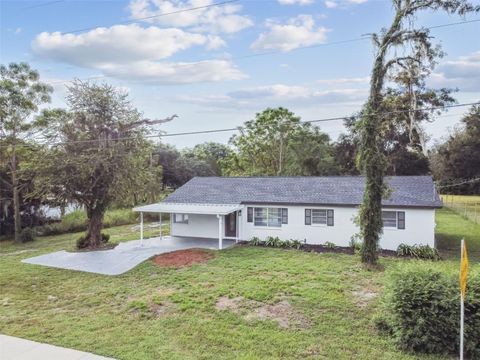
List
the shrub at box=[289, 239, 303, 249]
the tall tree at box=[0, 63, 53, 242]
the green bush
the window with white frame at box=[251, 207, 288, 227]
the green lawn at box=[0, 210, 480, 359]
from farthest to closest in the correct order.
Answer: the tall tree at box=[0, 63, 53, 242] → the window with white frame at box=[251, 207, 288, 227] → the shrub at box=[289, 239, 303, 249] → the green lawn at box=[0, 210, 480, 359] → the green bush

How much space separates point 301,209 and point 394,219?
163 inches

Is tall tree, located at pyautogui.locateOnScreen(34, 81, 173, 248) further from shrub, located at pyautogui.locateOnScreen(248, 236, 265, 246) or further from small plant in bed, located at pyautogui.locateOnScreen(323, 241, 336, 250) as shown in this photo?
small plant in bed, located at pyautogui.locateOnScreen(323, 241, 336, 250)

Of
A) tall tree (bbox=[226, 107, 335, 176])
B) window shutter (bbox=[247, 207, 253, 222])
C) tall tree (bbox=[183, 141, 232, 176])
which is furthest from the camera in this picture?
tall tree (bbox=[183, 141, 232, 176])

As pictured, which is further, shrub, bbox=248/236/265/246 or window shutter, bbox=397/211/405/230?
shrub, bbox=248/236/265/246

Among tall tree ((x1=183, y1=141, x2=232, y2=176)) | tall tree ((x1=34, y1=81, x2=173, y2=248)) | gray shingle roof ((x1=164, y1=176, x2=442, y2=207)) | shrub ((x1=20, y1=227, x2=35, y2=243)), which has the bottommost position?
shrub ((x1=20, y1=227, x2=35, y2=243))

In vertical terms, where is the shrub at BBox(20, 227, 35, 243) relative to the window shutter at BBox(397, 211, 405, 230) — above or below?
below

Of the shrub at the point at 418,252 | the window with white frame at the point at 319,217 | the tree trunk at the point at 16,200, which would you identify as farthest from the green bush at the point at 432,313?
the tree trunk at the point at 16,200

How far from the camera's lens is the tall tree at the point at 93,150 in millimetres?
16031

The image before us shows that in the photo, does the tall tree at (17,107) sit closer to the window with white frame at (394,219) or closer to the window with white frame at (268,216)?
the window with white frame at (268,216)

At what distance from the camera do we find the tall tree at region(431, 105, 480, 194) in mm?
33594

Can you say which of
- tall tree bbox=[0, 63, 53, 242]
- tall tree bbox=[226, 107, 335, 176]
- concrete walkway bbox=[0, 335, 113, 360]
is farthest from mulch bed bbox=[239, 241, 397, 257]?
tall tree bbox=[226, 107, 335, 176]

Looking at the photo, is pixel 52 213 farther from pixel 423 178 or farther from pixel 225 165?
pixel 423 178

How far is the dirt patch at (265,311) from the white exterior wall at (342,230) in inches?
320

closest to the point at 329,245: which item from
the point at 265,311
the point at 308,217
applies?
the point at 308,217
